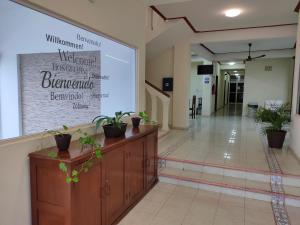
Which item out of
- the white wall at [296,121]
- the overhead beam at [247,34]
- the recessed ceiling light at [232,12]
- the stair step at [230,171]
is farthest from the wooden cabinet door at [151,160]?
the overhead beam at [247,34]

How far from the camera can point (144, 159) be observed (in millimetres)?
3141

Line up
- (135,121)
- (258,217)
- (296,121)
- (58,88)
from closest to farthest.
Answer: (58,88), (258,217), (135,121), (296,121)

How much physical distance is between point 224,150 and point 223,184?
1.34 metres

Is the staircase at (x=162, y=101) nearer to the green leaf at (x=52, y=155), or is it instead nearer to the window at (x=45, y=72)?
the window at (x=45, y=72)

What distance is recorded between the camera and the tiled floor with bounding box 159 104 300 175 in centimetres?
381

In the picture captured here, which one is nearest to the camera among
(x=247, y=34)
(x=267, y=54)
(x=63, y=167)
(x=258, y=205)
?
(x=63, y=167)

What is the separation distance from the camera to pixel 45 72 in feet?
7.09

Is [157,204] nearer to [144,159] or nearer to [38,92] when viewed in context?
[144,159]

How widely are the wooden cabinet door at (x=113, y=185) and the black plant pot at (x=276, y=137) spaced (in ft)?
11.3

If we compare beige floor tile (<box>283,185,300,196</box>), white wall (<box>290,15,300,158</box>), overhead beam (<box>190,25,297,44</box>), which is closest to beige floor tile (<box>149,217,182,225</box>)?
beige floor tile (<box>283,185,300,196</box>)

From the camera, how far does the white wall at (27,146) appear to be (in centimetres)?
175

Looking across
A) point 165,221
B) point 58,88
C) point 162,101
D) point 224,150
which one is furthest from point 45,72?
point 162,101

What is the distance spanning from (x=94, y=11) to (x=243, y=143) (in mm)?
4207

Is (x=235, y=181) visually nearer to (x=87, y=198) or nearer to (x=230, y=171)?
(x=230, y=171)
